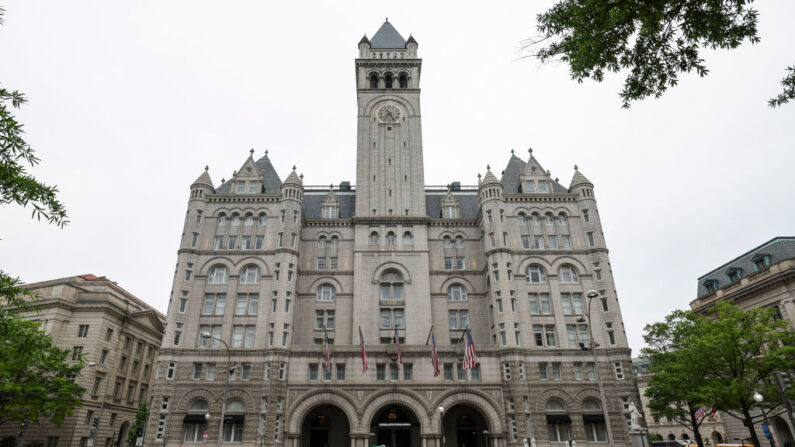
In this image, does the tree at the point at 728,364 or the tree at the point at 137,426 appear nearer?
the tree at the point at 728,364

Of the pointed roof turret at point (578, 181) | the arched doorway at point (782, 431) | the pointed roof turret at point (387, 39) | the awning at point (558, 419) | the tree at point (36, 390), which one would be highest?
the pointed roof turret at point (387, 39)

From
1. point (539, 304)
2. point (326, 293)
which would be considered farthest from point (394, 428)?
point (539, 304)

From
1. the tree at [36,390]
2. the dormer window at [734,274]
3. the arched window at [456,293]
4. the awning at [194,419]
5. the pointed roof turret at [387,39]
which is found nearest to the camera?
the tree at [36,390]

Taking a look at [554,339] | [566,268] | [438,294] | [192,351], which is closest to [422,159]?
[438,294]

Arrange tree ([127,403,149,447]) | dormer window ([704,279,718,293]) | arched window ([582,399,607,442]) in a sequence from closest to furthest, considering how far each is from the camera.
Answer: arched window ([582,399,607,442]) < tree ([127,403,149,447]) < dormer window ([704,279,718,293])

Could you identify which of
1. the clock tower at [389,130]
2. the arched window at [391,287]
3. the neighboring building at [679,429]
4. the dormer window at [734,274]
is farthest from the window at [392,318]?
the neighboring building at [679,429]

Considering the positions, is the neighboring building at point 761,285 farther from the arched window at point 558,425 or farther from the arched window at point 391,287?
the arched window at point 391,287

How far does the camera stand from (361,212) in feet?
195

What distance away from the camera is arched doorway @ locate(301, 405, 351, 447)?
4981cm

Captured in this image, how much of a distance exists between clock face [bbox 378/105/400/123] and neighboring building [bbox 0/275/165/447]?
44859 millimetres

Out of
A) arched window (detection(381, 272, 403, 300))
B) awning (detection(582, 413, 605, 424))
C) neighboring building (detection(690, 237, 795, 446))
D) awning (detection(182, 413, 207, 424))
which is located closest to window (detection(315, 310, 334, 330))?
arched window (detection(381, 272, 403, 300))

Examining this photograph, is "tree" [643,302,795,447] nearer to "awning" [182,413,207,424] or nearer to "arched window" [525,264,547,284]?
"arched window" [525,264,547,284]

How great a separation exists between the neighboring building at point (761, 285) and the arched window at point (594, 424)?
18.2m

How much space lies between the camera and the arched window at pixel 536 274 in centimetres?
5372
